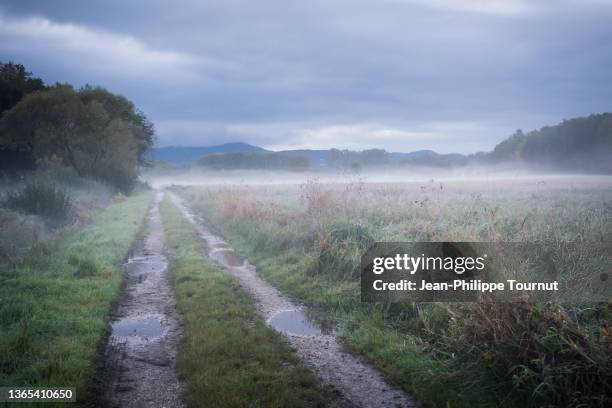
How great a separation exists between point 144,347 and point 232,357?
1.92 metres

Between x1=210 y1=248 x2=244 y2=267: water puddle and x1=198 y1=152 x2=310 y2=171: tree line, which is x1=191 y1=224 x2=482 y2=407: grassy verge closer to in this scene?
x1=210 y1=248 x2=244 y2=267: water puddle

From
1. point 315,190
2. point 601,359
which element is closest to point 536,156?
point 315,190

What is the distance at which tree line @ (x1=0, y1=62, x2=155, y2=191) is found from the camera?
114ft

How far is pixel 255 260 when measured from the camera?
1538cm

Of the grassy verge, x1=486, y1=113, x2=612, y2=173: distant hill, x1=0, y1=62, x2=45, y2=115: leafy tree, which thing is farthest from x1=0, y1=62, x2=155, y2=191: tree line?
x1=486, y1=113, x2=612, y2=173: distant hill

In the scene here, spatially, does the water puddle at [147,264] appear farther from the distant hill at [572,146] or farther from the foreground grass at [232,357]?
the distant hill at [572,146]

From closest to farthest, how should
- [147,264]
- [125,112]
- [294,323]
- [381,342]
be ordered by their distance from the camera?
[381,342] → [294,323] → [147,264] → [125,112]

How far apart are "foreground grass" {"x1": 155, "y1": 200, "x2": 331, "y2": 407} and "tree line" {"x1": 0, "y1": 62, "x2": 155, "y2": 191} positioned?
31219 mm

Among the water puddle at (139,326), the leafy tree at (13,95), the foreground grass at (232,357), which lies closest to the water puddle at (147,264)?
the foreground grass at (232,357)

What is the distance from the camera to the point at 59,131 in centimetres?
3622

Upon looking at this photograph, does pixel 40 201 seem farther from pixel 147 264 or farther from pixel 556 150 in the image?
pixel 556 150

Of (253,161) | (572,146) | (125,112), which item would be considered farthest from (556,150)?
(253,161)

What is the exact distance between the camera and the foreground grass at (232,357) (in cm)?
598

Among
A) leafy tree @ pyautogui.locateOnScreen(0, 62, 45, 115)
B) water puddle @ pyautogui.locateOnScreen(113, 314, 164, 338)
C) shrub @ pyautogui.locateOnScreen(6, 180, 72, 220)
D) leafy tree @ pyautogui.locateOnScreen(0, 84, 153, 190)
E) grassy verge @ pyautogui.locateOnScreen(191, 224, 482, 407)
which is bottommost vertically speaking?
water puddle @ pyautogui.locateOnScreen(113, 314, 164, 338)
